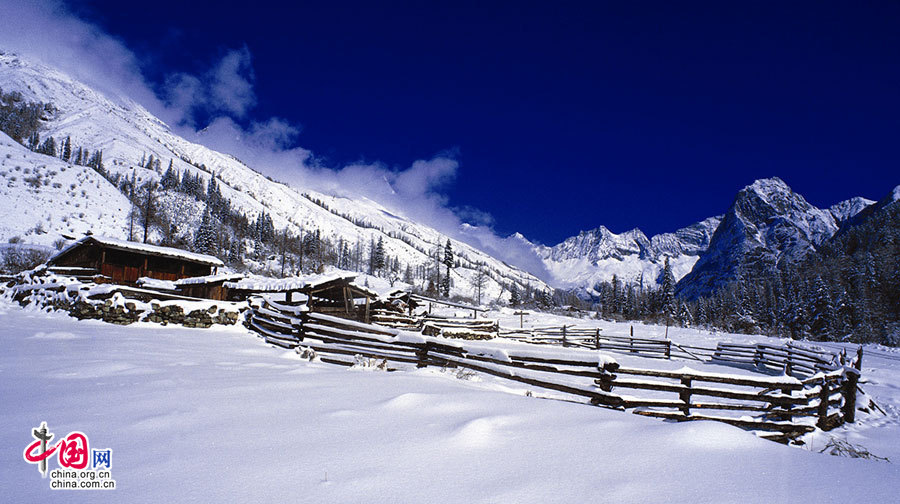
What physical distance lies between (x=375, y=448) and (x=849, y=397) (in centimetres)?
1228

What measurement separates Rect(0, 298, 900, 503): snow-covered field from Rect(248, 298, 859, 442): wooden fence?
5.51 ft

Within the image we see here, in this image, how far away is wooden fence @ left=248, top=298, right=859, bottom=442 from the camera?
22.2 ft

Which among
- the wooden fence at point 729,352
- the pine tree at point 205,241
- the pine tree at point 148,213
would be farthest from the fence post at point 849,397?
the pine tree at point 205,241

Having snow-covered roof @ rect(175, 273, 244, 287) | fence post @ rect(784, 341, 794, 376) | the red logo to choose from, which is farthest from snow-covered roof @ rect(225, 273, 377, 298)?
fence post @ rect(784, 341, 794, 376)

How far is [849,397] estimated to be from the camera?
30.6 feet

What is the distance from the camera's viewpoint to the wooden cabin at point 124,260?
23562 millimetres

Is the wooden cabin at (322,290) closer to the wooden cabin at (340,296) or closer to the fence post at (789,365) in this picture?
the wooden cabin at (340,296)

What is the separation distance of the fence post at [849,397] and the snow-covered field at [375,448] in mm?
7823

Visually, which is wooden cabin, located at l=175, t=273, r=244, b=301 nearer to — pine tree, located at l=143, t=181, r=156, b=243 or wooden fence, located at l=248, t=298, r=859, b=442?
wooden fence, located at l=248, t=298, r=859, b=442

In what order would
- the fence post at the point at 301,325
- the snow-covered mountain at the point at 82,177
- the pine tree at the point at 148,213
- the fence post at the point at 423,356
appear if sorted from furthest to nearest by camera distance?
the pine tree at the point at 148,213, the snow-covered mountain at the point at 82,177, the fence post at the point at 301,325, the fence post at the point at 423,356

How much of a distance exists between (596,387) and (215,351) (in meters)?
9.38

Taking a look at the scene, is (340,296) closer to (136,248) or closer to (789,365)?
(136,248)

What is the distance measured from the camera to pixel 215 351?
32.4 ft

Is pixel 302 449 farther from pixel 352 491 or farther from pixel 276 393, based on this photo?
pixel 276 393
